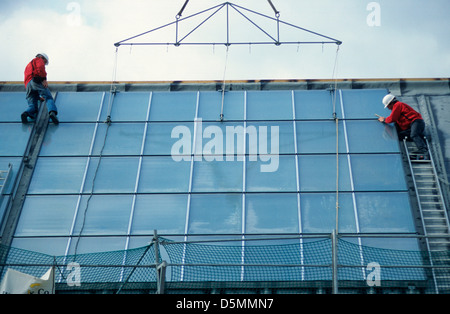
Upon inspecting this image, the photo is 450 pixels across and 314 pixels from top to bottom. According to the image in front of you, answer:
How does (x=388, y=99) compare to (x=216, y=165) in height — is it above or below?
above

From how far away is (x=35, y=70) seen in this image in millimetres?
16719

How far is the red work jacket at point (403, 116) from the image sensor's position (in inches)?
620

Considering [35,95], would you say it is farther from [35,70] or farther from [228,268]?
[228,268]

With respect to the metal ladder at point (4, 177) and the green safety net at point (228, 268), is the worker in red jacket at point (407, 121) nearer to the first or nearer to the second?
the green safety net at point (228, 268)

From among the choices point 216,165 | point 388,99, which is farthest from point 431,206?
point 216,165

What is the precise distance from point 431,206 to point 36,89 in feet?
38.4

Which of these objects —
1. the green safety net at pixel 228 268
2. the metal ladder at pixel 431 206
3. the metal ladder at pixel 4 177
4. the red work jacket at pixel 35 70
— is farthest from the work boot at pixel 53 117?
the metal ladder at pixel 431 206

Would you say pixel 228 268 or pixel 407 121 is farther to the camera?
pixel 407 121

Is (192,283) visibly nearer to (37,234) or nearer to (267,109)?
(37,234)

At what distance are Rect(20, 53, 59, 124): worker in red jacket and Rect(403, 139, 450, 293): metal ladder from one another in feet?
33.9

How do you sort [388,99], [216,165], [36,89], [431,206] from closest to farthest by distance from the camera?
[431,206], [216,165], [388,99], [36,89]

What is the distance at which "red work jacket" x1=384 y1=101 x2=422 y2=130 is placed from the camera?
15750 millimetres

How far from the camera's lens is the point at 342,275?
11.9 meters

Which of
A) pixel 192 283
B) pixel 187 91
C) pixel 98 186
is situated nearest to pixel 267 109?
pixel 187 91
